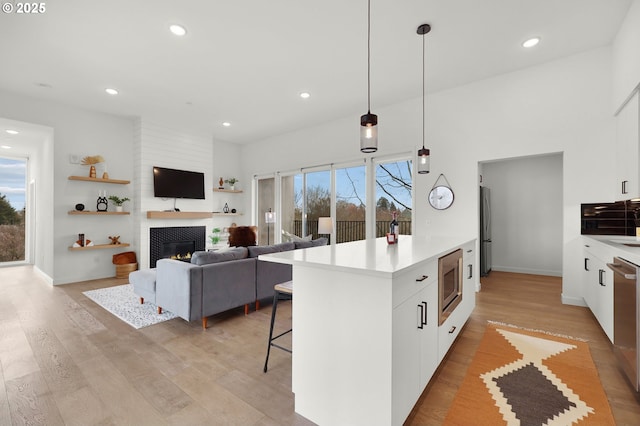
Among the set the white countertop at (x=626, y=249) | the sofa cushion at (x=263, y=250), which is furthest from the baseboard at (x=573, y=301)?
the sofa cushion at (x=263, y=250)

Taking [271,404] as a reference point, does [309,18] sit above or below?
above

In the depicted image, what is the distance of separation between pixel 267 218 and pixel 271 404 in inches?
212

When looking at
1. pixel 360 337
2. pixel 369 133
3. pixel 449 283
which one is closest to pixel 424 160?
pixel 369 133

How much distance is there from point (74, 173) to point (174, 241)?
2126 mm

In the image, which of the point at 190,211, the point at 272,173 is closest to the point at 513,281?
the point at 272,173

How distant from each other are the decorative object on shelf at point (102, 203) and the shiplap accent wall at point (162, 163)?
1.69ft

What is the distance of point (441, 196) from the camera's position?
467 centimetres

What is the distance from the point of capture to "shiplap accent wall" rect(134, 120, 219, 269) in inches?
226

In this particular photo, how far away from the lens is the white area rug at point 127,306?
3.24m

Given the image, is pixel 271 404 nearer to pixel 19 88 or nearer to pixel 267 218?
pixel 267 218

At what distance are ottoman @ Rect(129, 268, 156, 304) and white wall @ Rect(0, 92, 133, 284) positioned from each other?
8.09ft

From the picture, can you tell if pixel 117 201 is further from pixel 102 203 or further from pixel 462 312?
pixel 462 312

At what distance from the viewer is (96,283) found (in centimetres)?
512

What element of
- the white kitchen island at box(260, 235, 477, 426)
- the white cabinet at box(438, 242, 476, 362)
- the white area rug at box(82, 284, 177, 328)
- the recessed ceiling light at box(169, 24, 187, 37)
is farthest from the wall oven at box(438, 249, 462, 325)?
the recessed ceiling light at box(169, 24, 187, 37)
